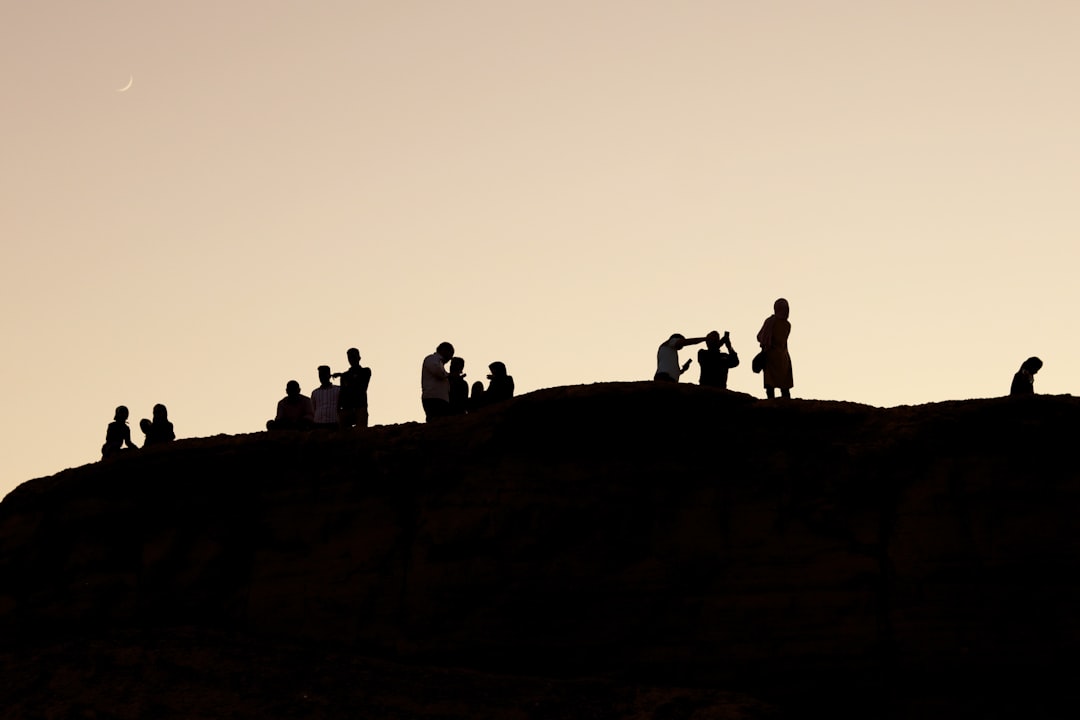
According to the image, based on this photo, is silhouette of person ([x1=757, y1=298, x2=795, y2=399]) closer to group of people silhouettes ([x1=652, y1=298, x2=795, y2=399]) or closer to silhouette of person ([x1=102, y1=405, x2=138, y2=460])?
group of people silhouettes ([x1=652, y1=298, x2=795, y2=399])

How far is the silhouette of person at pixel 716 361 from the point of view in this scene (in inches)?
907

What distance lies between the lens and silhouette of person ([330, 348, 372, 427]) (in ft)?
74.8

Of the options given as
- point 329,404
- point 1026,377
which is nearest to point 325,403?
point 329,404

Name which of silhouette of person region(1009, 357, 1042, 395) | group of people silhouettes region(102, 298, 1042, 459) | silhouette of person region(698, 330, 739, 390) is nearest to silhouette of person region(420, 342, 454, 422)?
group of people silhouettes region(102, 298, 1042, 459)

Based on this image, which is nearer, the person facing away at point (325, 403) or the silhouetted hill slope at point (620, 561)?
the silhouetted hill slope at point (620, 561)

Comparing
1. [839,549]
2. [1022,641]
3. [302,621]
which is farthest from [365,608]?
[1022,641]

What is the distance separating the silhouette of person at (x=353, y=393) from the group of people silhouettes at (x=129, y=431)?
8.46 feet

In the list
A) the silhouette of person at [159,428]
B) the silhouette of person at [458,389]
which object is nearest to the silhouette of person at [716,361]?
the silhouette of person at [458,389]

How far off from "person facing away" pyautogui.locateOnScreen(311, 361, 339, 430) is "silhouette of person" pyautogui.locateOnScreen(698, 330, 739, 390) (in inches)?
184

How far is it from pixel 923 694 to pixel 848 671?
2.83ft

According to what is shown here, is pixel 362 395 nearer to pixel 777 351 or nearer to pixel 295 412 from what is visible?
pixel 295 412

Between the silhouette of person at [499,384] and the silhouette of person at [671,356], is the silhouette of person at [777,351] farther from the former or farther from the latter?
the silhouette of person at [499,384]

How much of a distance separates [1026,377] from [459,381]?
280 inches

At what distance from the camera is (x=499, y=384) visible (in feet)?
76.7
